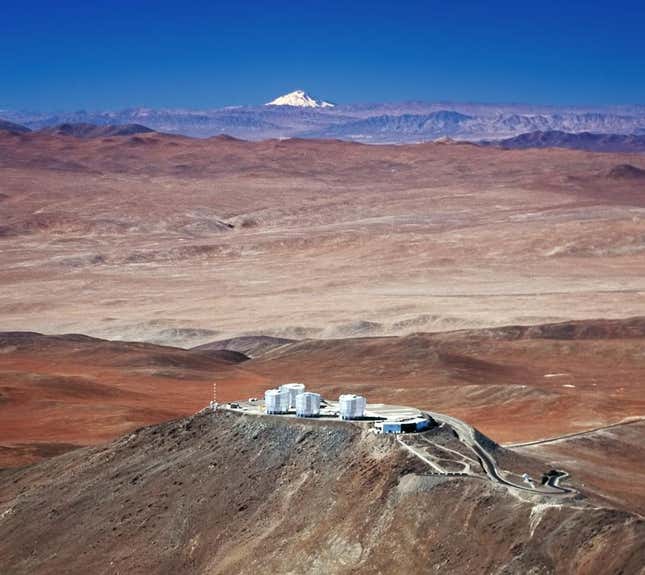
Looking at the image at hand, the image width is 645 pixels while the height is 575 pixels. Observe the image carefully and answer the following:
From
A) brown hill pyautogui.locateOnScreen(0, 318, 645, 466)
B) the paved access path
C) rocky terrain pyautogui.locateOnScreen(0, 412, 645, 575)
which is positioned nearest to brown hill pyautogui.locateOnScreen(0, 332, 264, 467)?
brown hill pyautogui.locateOnScreen(0, 318, 645, 466)

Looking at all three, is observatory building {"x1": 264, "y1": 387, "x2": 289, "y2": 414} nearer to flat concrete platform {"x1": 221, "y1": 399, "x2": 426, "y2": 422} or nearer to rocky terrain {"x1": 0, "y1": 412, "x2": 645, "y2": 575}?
flat concrete platform {"x1": 221, "y1": 399, "x2": 426, "y2": 422}

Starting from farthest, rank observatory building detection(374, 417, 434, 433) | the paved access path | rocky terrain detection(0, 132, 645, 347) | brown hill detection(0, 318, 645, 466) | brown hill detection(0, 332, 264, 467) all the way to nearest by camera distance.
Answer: rocky terrain detection(0, 132, 645, 347) → brown hill detection(0, 318, 645, 466) → brown hill detection(0, 332, 264, 467) → observatory building detection(374, 417, 434, 433) → the paved access path

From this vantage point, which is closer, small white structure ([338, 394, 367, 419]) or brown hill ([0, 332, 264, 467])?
small white structure ([338, 394, 367, 419])

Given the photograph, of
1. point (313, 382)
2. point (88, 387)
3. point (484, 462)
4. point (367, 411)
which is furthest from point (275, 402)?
point (313, 382)

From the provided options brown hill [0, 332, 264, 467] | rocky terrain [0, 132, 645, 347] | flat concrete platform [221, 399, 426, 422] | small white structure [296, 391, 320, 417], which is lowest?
brown hill [0, 332, 264, 467]

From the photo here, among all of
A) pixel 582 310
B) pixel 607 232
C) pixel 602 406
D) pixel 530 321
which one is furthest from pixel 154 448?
pixel 607 232

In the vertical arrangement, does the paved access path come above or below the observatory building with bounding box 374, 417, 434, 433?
below

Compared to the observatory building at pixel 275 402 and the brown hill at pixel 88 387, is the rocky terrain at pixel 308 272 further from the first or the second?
the observatory building at pixel 275 402
